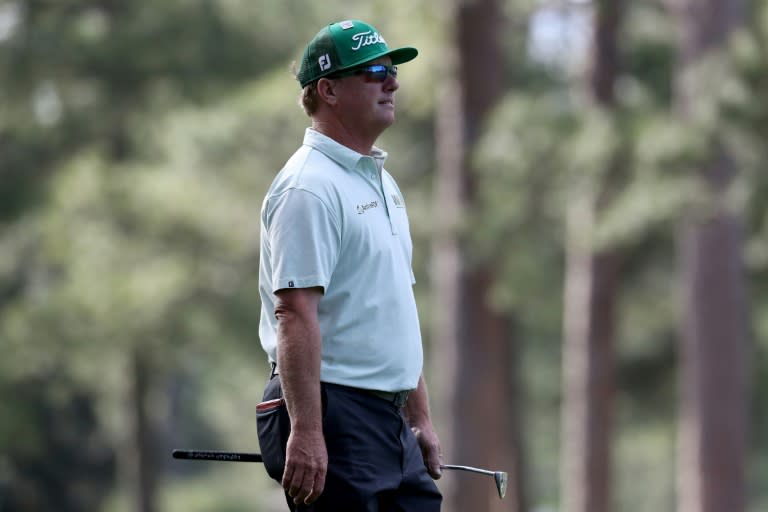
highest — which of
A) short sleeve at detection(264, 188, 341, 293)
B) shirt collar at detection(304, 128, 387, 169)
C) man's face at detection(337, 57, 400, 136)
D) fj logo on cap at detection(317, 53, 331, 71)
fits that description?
fj logo on cap at detection(317, 53, 331, 71)

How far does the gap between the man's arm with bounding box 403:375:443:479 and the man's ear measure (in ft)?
2.76

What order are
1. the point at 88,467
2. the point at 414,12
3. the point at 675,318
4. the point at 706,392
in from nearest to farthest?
the point at 706,392, the point at 414,12, the point at 675,318, the point at 88,467

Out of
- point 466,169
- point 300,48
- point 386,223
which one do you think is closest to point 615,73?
point 466,169

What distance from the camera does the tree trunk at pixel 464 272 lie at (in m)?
13.4

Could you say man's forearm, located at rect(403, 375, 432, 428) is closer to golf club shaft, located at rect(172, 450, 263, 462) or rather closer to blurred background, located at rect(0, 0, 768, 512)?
golf club shaft, located at rect(172, 450, 263, 462)

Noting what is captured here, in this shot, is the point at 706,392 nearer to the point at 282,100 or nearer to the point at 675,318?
the point at 282,100

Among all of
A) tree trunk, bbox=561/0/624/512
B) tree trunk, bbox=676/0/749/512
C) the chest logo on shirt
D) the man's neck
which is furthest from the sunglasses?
tree trunk, bbox=561/0/624/512

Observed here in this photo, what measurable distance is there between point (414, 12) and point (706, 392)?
4.41 m

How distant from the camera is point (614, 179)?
12.2m

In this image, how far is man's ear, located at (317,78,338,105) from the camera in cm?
365

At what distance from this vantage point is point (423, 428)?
3957mm

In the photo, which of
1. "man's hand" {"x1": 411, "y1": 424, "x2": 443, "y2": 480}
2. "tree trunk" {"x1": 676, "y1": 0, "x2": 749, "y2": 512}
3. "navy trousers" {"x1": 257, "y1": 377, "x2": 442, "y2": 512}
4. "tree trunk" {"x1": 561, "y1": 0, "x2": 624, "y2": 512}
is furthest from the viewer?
"tree trunk" {"x1": 561, "y1": 0, "x2": 624, "y2": 512}

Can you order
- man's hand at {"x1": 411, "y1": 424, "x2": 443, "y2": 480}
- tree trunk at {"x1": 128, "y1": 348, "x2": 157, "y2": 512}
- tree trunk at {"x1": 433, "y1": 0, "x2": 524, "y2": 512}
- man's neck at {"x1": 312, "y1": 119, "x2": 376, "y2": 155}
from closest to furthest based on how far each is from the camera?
man's neck at {"x1": 312, "y1": 119, "x2": 376, "y2": 155} → man's hand at {"x1": 411, "y1": 424, "x2": 443, "y2": 480} → tree trunk at {"x1": 433, "y1": 0, "x2": 524, "y2": 512} → tree trunk at {"x1": 128, "y1": 348, "x2": 157, "y2": 512}

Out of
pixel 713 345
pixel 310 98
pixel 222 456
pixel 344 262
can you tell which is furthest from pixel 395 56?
pixel 713 345
